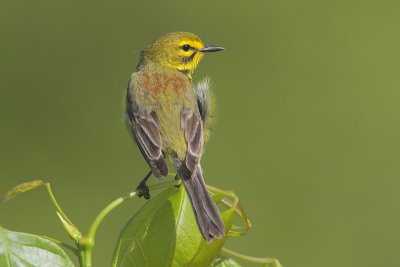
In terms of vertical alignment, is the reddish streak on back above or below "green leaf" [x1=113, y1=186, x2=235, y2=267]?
above

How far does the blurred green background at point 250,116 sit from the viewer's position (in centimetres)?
675

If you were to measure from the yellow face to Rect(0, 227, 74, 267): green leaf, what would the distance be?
2.59m

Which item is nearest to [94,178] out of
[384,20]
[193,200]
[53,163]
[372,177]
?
[53,163]

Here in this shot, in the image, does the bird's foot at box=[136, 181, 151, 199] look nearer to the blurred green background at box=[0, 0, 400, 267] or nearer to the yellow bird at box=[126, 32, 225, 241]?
the yellow bird at box=[126, 32, 225, 241]

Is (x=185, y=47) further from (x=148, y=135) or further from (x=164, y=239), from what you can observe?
(x=164, y=239)

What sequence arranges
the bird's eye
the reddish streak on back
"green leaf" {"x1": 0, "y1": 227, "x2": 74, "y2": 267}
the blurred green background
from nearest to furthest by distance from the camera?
"green leaf" {"x1": 0, "y1": 227, "x2": 74, "y2": 267}, the reddish streak on back, the bird's eye, the blurred green background

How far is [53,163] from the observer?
7.11 metres

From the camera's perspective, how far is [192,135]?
3.93 m

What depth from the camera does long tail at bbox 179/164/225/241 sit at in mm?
2662

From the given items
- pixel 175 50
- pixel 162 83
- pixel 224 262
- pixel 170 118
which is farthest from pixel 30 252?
pixel 175 50

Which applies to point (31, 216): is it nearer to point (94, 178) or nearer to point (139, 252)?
point (94, 178)

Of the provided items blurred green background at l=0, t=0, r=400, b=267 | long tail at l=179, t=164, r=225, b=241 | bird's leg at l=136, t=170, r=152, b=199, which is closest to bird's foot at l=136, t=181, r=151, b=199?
bird's leg at l=136, t=170, r=152, b=199

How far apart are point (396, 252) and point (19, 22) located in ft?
13.2

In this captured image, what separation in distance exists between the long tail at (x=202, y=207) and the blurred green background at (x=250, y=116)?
2.92 meters
